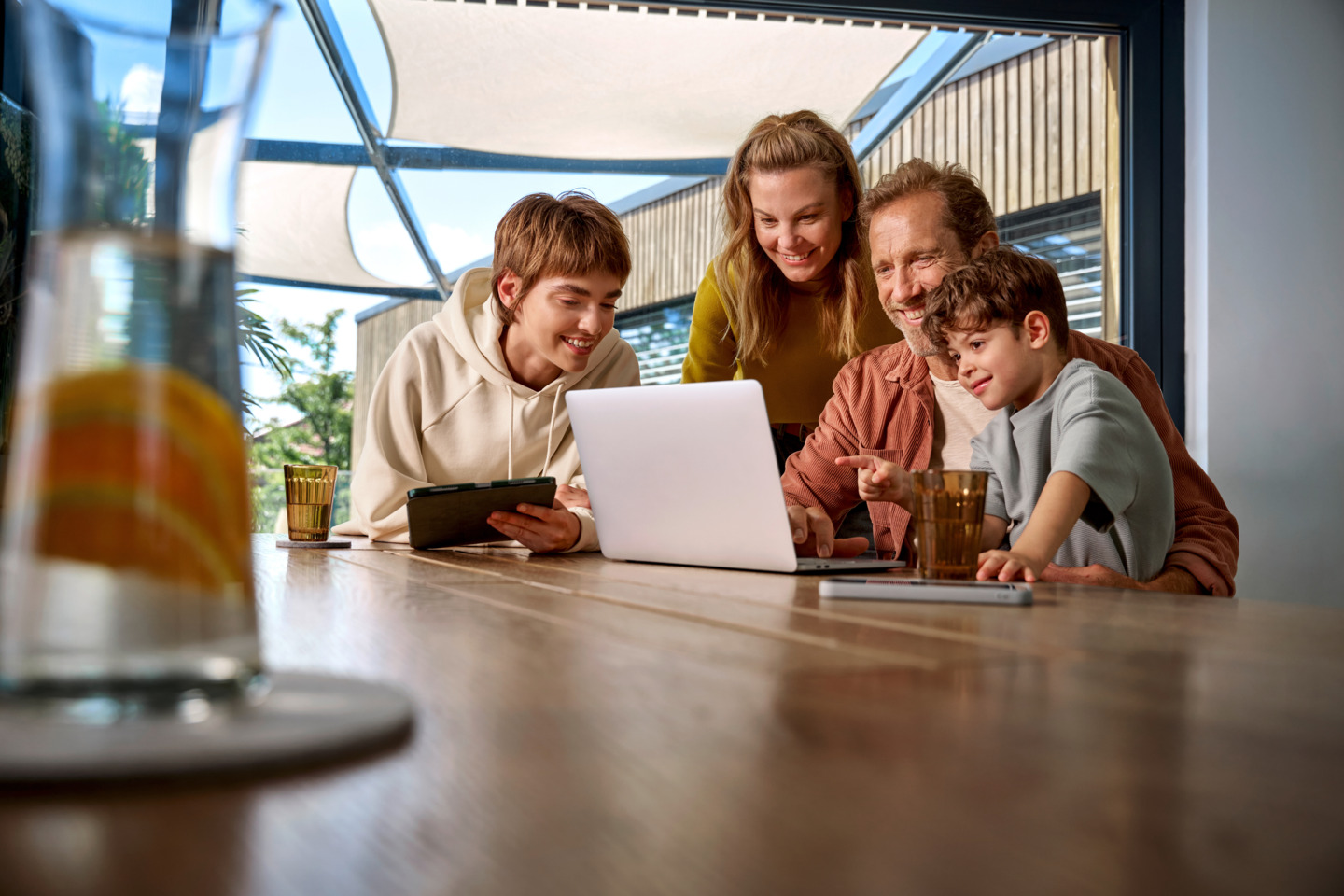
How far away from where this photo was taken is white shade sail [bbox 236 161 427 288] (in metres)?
4.75

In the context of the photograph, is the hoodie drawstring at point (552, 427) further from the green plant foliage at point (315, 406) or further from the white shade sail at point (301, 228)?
the green plant foliage at point (315, 406)

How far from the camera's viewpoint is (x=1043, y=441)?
1538mm

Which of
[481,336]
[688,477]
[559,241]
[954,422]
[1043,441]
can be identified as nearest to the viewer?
[688,477]

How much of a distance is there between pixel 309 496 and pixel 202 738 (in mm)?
1318

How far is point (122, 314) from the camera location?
1.04ft

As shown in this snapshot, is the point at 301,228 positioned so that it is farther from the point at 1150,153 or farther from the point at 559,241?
the point at 1150,153

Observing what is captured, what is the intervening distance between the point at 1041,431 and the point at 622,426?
2.13 feet

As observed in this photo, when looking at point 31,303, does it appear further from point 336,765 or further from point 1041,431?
point 1041,431

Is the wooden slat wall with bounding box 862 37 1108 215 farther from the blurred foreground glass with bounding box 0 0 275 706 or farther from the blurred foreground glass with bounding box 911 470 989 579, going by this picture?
the blurred foreground glass with bounding box 0 0 275 706

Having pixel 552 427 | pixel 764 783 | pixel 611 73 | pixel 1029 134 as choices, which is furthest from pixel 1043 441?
pixel 611 73

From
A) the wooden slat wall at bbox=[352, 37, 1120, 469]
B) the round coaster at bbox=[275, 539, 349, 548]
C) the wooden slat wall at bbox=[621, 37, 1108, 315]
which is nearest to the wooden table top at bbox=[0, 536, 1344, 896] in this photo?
the round coaster at bbox=[275, 539, 349, 548]

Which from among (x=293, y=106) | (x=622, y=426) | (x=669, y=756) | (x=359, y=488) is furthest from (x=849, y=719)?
(x=293, y=106)

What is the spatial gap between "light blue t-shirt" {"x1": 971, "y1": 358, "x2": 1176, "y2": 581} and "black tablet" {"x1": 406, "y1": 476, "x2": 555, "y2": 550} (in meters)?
0.62

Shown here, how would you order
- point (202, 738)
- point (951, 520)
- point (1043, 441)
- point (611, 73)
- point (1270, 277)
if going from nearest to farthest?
point (202, 738) < point (951, 520) < point (1043, 441) < point (1270, 277) < point (611, 73)
